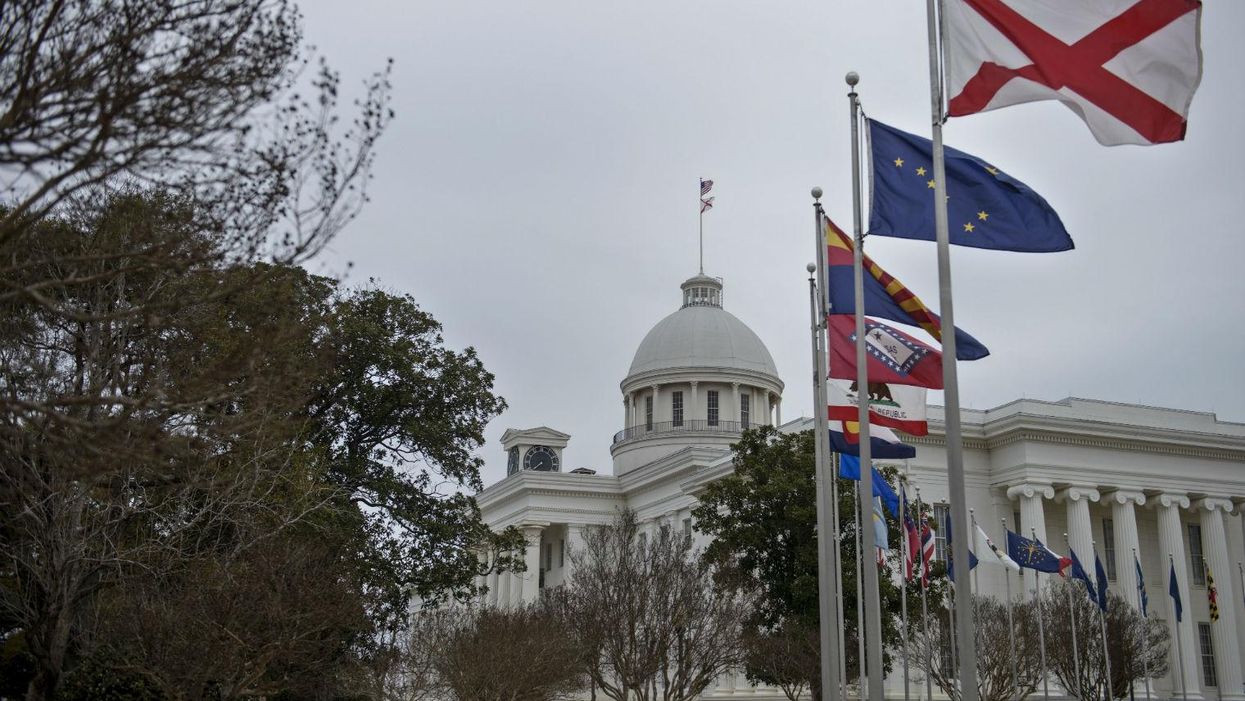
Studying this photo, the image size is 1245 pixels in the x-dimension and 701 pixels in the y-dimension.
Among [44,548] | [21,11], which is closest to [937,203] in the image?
[21,11]

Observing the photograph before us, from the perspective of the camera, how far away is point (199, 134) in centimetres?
1158

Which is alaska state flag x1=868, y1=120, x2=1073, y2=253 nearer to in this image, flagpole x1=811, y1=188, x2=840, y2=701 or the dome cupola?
flagpole x1=811, y1=188, x2=840, y2=701

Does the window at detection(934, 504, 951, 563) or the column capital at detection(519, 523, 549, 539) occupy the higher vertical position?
the column capital at detection(519, 523, 549, 539)

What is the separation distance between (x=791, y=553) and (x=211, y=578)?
2072 cm

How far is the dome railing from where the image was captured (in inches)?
3159

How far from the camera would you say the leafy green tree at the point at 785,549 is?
131ft

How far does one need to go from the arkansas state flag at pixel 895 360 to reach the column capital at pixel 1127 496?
38343 mm

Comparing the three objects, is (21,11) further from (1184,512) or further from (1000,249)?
(1184,512)

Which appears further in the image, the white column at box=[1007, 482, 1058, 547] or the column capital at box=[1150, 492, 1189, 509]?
the column capital at box=[1150, 492, 1189, 509]

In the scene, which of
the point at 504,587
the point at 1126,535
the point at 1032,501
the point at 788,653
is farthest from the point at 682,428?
the point at 788,653

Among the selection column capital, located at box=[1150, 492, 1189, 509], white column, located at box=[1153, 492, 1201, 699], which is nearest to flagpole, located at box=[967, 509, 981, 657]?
white column, located at box=[1153, 492, 1201, 699]

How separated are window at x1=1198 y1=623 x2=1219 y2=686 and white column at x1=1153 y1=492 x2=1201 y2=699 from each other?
94cm

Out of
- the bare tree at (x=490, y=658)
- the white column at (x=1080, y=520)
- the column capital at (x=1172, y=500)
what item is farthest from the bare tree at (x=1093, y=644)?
the bare tree at (x=490, y=658)

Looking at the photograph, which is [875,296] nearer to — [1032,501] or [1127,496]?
[1032,501]
